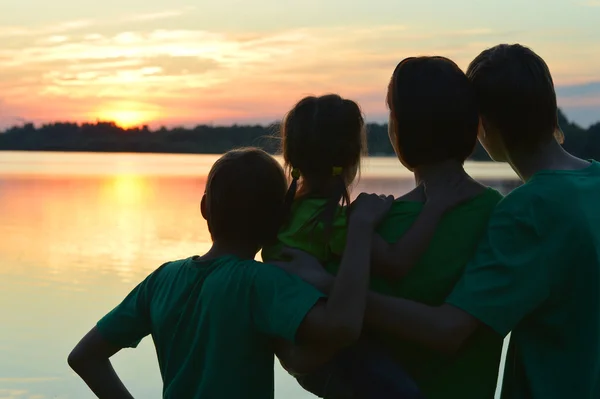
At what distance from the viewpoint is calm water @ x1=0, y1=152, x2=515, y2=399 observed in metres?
5.07

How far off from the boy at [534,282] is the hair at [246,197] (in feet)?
0.54

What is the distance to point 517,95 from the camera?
1705 millimetres

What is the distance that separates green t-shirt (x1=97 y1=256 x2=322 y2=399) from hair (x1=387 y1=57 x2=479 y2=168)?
32 centimetres

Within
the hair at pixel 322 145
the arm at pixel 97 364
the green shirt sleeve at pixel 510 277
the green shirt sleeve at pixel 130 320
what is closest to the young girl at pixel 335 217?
the hair at pixel 322 145

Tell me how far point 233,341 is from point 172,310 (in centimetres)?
13

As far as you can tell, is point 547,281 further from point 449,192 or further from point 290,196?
point 290,196

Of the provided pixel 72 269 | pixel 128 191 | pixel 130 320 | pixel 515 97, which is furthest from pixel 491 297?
pixel 128 191

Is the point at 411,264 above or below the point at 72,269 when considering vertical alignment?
above

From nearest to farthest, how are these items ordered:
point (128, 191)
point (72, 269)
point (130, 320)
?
point (130, 320)
point (72, 269)
point (128, 191)

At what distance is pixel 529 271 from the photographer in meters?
1.63

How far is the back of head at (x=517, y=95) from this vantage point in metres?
1.71

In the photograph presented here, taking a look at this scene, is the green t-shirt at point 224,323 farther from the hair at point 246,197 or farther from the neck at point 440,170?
the neck at point 440,170

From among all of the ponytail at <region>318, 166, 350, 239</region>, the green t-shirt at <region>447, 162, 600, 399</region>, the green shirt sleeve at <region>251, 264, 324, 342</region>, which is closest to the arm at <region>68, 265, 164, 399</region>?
the green shirt sleeve at <region>251, 264, 324, 342</region>

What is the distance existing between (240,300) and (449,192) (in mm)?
408
